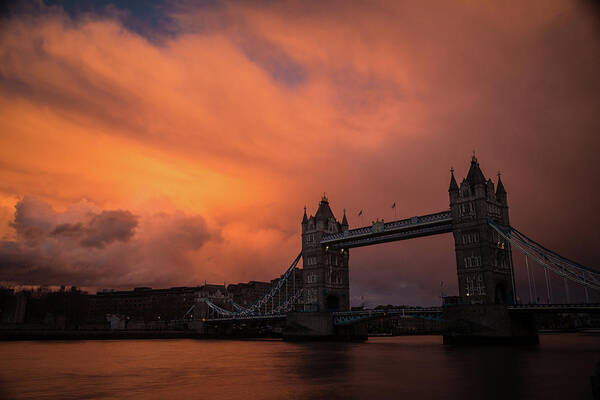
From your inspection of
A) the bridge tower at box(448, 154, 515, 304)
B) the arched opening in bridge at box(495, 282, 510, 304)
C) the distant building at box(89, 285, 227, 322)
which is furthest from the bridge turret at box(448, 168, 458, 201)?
the distant building at box(89, 285, 227, 322)

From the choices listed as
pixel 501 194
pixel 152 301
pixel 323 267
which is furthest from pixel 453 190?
pixel 152 301

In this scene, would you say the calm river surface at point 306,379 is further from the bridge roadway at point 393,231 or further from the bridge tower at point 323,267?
the bridge tower at point 323,267

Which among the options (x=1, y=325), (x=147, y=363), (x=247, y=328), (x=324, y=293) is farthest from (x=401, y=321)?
(x=147, y=363)

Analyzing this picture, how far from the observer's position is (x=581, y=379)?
26.2 m

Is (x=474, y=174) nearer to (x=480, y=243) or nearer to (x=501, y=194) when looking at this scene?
(x=501, y=194)

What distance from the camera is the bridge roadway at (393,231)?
65.3 m

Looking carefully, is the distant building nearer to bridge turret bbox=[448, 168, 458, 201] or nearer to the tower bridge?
the tower bridge

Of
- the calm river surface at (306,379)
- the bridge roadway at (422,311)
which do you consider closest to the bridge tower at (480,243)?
the bridge roadway at (422,311)

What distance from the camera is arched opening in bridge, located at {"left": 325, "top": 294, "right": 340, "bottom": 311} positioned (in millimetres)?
83769

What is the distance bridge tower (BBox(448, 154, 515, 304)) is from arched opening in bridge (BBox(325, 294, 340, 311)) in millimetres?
29546

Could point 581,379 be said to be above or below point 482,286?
below

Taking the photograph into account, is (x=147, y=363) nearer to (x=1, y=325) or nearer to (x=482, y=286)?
(x=482, y=286)

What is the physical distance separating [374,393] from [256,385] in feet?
23.2

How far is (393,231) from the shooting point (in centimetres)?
7100
